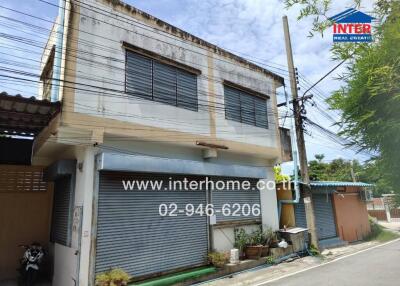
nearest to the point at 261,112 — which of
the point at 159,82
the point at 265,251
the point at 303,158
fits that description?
the point at 303,158

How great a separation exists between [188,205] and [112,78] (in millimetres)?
4571

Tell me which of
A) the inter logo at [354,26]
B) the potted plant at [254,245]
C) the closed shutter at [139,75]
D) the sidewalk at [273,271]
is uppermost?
the closed shutter at [139,75]

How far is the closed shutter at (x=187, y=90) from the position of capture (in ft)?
34.8

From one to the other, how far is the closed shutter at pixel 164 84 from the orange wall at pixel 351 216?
11864mm

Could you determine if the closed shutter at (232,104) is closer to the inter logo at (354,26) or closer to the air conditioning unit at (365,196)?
the inter logo at (354,26)

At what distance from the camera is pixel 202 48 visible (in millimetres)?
11680

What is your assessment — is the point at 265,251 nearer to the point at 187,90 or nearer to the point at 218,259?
the point at 218,259

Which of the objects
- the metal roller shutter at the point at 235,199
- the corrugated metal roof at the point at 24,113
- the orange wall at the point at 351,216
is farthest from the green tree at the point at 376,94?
the orange wall at the point at 351,216

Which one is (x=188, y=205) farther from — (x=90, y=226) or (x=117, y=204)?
(x=90, y=226)

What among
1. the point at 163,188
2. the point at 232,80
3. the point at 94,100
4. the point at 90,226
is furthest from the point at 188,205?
the point at 232,80

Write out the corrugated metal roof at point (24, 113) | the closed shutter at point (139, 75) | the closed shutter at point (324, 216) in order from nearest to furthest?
the corrugated metal roof at point (24, 113) < the closed shutter at point (139, 75) < the closed shutter at point (324, 216)

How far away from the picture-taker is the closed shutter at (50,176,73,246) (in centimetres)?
882

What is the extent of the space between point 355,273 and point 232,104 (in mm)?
7003

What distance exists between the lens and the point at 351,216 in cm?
1841
